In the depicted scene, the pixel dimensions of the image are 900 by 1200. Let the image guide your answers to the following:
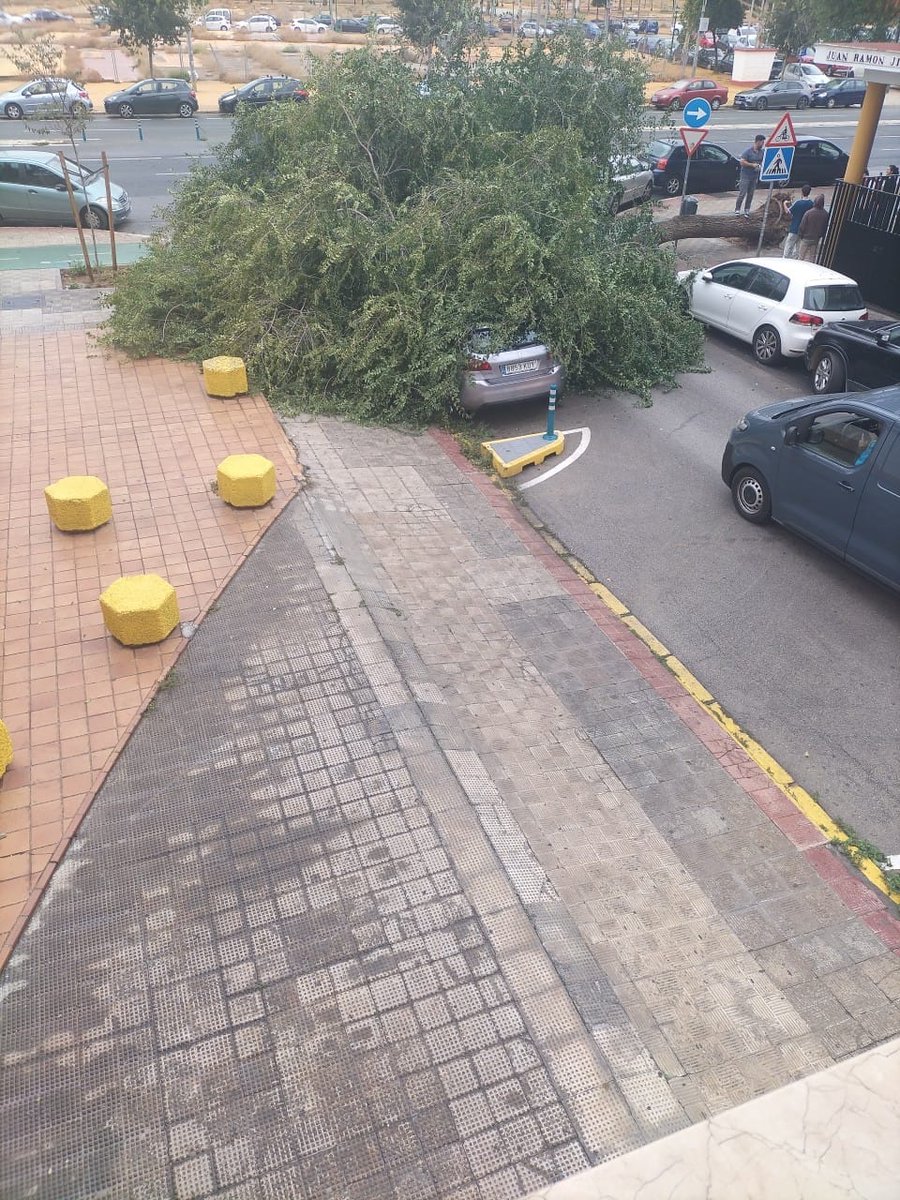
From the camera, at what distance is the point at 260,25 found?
56312 millimetres

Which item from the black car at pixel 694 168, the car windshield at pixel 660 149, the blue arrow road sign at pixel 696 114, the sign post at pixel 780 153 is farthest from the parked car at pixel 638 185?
the sign post at pixel 780 153

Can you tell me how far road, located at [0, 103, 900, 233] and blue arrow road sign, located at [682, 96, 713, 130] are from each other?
5210 mm

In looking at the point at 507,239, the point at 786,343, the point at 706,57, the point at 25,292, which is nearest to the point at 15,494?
the point at 507,239

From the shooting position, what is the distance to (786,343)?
13.3 metres

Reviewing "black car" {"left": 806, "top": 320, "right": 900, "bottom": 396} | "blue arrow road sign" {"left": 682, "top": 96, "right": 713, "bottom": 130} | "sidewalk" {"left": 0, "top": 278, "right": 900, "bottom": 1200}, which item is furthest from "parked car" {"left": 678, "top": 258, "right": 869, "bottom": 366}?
"sidewalk" {"left": 0, "top": 278, "right": 900, "bottom": 1200}

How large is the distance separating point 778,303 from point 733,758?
368 inches

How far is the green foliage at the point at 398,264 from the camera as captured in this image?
11.1 meters

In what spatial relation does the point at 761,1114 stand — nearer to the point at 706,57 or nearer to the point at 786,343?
the point at 786,343

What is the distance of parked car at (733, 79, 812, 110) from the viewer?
39.2 m

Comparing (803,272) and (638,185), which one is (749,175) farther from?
(803,272)

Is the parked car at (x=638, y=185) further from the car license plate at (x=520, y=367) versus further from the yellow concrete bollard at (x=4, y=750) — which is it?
the yellow concrete bollard at (x=4, y=750)

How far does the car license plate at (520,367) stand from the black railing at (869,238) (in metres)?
8.89

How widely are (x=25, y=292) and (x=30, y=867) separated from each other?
12921 millimetres

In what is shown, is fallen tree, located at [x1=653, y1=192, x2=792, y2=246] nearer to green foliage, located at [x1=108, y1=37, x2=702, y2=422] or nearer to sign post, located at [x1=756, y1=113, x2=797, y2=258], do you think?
sign post, located at [x1=756, y1=113, x2=797, y2=258]
